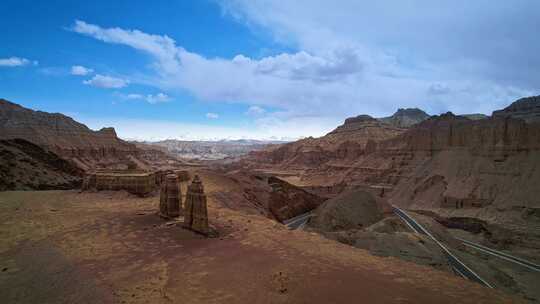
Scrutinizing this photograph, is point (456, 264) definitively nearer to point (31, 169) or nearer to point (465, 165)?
point (465, 165)

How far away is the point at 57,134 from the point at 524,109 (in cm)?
12301

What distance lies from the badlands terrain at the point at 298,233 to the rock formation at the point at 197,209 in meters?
1.00

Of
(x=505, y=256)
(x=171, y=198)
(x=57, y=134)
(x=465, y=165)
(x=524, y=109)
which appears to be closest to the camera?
(x=171, y=198)

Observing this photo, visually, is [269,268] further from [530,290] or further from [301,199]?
[301,199]

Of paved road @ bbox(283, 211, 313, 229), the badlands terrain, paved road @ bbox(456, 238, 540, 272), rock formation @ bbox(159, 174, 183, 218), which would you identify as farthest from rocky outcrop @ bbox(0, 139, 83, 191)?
paved road @ bbox(456, 238, 540, 272)

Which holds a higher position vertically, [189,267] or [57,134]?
[57,134]

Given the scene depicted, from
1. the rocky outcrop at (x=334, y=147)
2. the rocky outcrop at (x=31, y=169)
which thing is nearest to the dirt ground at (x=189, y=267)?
the rocky outcrop at (x=31, y=169)

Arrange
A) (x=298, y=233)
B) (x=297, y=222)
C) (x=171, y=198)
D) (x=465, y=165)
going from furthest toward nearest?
(x=465, y=165) → (x=297, y=222) → (x=171, y=198) → (x=298, y=233)

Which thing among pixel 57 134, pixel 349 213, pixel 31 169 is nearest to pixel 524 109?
pixel 349 213

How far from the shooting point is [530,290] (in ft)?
77.9

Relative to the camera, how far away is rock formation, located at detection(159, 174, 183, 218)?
81.0 ft

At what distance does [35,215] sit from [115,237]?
9226 millimetres

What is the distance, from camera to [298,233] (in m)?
23.4

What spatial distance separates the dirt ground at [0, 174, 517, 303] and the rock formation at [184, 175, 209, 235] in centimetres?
75
